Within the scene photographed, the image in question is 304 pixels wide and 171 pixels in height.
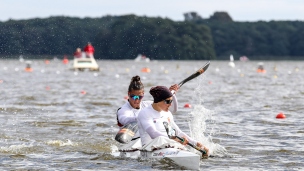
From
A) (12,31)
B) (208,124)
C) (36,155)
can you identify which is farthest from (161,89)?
(12,31)

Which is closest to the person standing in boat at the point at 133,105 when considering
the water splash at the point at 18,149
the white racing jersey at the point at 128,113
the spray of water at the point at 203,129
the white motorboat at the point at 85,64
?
the white racing jersey at the point at 128,113

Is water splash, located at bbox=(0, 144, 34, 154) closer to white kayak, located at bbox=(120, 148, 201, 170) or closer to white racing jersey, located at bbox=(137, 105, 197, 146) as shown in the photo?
white racing jersey, located at bbox=(137, 105, 197, 146)

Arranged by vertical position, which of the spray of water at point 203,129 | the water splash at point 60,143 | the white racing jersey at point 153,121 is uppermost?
the white racing jersey at point 153,121

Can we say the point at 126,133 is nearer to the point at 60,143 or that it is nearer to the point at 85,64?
the point at 60,143

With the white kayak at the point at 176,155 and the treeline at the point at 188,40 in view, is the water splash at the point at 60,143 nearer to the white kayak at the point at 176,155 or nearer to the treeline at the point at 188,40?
the white kayak at the point at 176,155

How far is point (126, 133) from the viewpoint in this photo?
13.4m

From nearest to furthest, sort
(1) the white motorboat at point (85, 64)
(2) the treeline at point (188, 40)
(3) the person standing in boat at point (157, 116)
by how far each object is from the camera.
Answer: (3) the person standing in boat at point (157, 116) < (1) the white motorboat at point (85, 64) < (2) the treeline at point (188, 40)

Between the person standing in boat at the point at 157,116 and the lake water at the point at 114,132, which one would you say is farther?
the lake water at the point at 114,132

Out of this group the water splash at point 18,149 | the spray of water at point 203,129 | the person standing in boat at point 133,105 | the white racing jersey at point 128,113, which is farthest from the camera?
the water splash at point 18,149

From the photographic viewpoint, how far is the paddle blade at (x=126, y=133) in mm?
13328

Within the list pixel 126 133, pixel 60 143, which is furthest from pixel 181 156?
pixel 60 143

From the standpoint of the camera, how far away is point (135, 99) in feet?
44.0

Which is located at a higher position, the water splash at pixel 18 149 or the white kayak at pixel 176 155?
the white kayak at pixel 176 155

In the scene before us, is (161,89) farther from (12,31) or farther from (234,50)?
(234,50)
